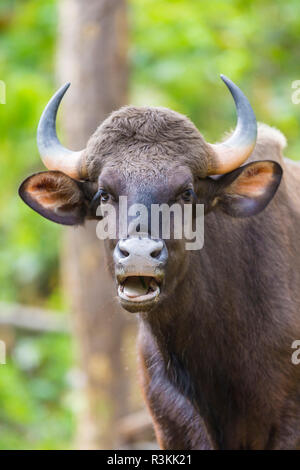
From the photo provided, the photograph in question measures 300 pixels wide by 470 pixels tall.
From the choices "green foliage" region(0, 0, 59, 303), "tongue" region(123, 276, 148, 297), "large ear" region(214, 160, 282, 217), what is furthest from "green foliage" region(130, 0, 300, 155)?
"tongue" region(123, 276, 148, 297)

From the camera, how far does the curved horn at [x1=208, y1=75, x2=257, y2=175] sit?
19.5ft

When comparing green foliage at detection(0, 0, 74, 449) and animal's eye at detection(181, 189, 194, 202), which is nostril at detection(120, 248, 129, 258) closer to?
animal's eye at detection(181, 189, 194, 202)

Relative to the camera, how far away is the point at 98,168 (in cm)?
588

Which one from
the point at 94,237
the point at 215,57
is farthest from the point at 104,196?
the point at 215,57

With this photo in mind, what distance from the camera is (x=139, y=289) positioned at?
545 centimetres

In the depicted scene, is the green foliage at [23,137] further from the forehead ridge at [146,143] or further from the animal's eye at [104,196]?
the animal's eye at [104,196]

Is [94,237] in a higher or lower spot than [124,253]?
lower

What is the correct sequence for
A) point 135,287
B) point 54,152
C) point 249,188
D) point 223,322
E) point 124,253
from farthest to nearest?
point 223,322 → point 54,152 → point 249,188 → point 135,287 → point 124,253

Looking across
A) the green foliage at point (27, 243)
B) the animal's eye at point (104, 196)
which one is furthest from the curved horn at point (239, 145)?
the green foliage at point (27, 243)

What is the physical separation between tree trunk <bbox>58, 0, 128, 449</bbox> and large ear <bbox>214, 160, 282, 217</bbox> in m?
5.01

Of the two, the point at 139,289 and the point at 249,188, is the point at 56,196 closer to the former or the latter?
the point at 139,289

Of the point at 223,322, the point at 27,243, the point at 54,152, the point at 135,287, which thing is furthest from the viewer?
the point at 27,243

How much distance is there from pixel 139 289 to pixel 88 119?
6157mm

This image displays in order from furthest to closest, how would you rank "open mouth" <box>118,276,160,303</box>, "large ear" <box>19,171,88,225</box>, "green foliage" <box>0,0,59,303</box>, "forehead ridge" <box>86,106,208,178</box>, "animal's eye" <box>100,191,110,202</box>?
"green foliage" <box>0,0,59,303</box> < "large ear" <box>19,171,88,225</box> < "animal's eye" <box>100,191,110,202</box> < "forehead ridge" <box>86,106,208,178</box> < "open mouth" <box>118,276,160,303</box>
